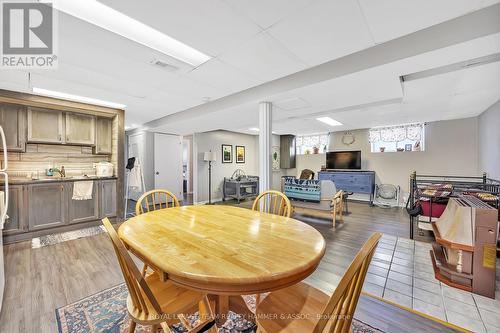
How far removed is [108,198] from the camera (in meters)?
4.17

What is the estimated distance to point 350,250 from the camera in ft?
9.50

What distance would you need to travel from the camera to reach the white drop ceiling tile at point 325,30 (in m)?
1.58

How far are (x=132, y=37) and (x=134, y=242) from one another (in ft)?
6.01

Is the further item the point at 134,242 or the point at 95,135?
the point at 95,135

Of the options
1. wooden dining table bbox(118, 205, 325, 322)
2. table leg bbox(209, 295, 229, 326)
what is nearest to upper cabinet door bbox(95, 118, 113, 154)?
wooden dining table bbox(118, 205, 325, 322)

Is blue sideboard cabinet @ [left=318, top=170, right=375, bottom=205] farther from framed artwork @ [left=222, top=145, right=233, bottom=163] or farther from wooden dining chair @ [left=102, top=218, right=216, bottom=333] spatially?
wooden dining chair @ [left=102, top=218, right=216, bottom=333]

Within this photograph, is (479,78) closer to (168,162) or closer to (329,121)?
(329,121)

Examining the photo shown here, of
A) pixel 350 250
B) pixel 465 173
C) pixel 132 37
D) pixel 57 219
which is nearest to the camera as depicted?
pixel 132 37

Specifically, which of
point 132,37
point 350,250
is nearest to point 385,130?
point 350,250

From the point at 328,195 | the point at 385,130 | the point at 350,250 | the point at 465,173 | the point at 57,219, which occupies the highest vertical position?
the point at 385,130

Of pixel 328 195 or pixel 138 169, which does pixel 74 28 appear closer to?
pixel 138 169

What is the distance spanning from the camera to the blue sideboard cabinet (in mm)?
6156

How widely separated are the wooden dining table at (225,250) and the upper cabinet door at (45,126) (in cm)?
350

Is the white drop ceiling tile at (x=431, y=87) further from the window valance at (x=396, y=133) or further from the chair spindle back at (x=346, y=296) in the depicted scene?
the chair spindle back at (x=346, y=296)
